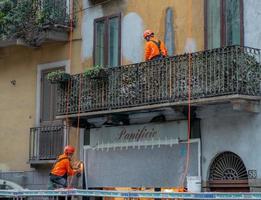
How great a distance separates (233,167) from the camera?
16016mm

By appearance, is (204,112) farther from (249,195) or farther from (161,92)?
(249,195)

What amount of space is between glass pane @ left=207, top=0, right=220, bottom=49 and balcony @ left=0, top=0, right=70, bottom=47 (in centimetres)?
506

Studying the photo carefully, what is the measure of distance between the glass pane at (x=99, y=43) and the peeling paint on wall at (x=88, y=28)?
0.23 meters

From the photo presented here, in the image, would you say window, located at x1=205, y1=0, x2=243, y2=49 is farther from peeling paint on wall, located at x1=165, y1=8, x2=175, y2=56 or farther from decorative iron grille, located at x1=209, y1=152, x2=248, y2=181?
decorative iron grille, located at x1=209, y1=152, x2=248, y2=181

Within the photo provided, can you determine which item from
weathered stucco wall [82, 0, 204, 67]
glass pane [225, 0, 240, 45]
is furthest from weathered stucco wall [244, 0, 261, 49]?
weathered stucco wall [82, 0, 204, 67]

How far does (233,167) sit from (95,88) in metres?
4.46

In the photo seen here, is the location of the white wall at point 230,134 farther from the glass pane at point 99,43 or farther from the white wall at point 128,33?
the glass pane at point 99,43

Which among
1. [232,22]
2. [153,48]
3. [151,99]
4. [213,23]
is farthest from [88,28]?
[232,22]

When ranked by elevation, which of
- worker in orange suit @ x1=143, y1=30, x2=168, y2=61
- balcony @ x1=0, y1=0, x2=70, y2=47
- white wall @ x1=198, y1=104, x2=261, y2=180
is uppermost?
balcony @ x1=0, y1=0, x2=70, y2=47

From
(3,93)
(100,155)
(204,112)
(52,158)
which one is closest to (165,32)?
(204,112)

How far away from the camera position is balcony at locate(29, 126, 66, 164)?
20.3 metres

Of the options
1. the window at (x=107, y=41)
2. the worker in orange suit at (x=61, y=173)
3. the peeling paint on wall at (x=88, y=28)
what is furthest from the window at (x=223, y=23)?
the worker in orange suit at (x=61, y=173)

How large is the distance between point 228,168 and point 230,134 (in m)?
0.80

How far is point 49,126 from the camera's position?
20.7m
